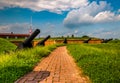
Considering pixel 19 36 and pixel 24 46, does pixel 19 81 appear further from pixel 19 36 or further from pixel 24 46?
pixel 19 36

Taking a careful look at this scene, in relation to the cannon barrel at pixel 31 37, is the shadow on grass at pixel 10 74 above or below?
below

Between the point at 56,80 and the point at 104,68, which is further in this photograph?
the point at 104,68

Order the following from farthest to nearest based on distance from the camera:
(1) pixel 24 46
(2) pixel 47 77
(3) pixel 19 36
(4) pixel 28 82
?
(3) pixel 19 36
(1) pixel 24 46
(2) pixel 47 77
(4) pixel 28 82

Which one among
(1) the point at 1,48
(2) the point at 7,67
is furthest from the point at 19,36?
(2) the point at 7,67

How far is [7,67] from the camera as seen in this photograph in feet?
33.8

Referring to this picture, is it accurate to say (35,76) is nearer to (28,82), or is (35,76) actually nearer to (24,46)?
(28,82)

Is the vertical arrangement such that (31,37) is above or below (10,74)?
above

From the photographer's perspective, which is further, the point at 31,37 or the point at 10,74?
the point at 31,37

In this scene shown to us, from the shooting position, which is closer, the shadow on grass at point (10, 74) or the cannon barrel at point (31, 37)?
→ the shadow on grass at point (10, 74)

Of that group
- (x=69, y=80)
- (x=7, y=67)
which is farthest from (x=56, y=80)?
(x=7, y=67)

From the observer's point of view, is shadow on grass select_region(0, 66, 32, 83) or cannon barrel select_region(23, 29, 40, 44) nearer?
shadow on grass select_region(0, 66, 32, 83)

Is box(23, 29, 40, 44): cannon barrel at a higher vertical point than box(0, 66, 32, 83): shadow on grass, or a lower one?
higher

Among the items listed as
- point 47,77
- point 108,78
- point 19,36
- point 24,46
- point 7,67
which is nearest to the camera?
point 108,78

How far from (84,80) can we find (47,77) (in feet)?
4.76
